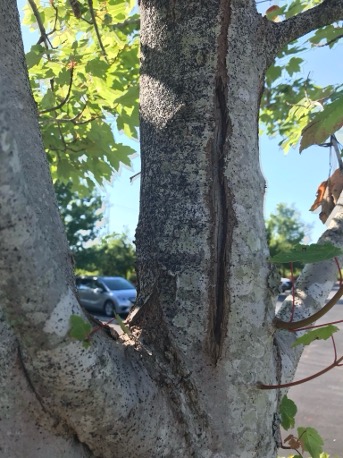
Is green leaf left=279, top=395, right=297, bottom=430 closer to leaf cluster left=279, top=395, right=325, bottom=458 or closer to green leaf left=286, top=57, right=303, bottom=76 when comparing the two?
leaf cluster left=279, top=395, right=325, bottom=458

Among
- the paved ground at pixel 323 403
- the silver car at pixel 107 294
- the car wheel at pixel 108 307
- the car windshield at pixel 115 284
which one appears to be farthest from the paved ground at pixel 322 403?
the car windshield at pixel 115 284

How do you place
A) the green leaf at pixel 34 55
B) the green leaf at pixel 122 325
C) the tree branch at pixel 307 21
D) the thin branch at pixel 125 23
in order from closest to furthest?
the green leaf at pixel 122 325 → the tree branch at pixel 307 21 → the green leaf at pixel 34 55 → the thin branch at pixel 125 23

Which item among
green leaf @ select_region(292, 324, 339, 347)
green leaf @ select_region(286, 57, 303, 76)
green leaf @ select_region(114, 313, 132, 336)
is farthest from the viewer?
green leaf @ select_region(286, 57, 303, 76)

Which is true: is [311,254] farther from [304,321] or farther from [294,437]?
[294,437]

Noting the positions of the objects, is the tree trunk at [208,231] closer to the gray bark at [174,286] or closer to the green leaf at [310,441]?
the gray bark at [174,286]

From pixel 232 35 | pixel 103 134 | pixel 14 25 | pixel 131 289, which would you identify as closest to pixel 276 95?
pixel 103 134

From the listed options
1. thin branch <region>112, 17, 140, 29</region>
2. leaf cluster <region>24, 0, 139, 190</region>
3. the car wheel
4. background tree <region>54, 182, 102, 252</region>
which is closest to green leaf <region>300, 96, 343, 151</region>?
leaf cluster <region>24, 0, 139, 190</region>

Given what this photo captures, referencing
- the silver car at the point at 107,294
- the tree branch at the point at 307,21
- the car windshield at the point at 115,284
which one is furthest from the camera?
the car windshield at the point at 115,284

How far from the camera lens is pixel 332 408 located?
6637 mm

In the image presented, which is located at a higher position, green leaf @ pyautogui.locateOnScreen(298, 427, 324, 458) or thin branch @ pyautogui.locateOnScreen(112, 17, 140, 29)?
thin branch @ pyautogui.locateOnScreen(112, 17, 140, 29)

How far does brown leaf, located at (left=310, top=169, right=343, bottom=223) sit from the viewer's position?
1764 millimetres

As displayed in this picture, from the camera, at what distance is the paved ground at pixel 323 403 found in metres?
5.57

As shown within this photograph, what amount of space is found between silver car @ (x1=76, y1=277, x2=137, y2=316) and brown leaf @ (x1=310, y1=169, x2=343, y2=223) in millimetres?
14502

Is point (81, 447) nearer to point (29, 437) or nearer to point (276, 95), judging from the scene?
point (29, 437)
